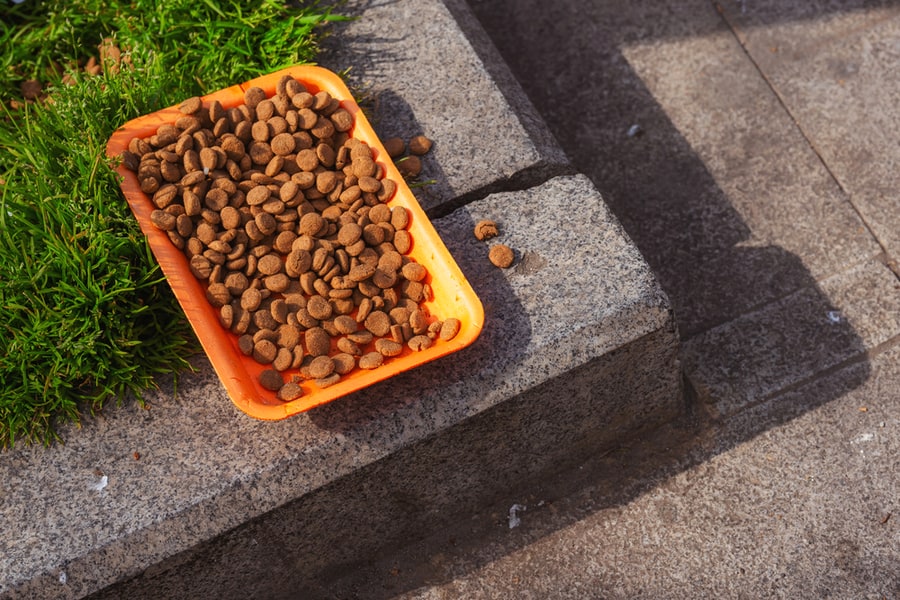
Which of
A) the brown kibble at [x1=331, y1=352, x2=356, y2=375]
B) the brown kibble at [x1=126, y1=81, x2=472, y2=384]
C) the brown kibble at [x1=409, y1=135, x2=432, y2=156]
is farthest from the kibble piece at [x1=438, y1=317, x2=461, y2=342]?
the brown kibble at [x1=409, y1=135, x2=432, y2=156]

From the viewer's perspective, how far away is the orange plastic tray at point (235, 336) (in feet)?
6.95

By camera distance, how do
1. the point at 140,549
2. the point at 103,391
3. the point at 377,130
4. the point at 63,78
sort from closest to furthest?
the point at 140,549 < the point at 103,391 < the point at 377,130 < the point at 63,78

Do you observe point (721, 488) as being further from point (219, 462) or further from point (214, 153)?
point (214, 153)

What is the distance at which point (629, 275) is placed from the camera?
2395 mm

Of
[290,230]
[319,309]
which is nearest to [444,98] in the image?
[290,230]

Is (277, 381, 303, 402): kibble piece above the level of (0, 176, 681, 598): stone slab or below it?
above

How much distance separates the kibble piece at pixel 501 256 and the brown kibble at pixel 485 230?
0.05 m

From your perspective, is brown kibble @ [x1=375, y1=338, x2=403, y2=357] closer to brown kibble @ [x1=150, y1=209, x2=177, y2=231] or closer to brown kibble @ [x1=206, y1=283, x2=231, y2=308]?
brown kibble @ [x1=206, y1=283, x2=231, y2=308]

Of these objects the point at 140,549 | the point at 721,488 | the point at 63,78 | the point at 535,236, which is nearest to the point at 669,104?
the point at 535,236

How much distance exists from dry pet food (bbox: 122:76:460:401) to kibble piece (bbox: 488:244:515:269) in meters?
0.21

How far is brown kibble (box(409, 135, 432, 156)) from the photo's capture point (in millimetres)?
2656

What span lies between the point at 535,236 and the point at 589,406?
0.49m

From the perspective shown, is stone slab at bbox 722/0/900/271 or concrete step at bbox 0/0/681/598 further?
stone slab at bbox 722/0/900/271

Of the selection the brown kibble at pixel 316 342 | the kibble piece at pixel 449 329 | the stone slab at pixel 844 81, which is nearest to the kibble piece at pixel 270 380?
the brown kibble at pixel 316 342
